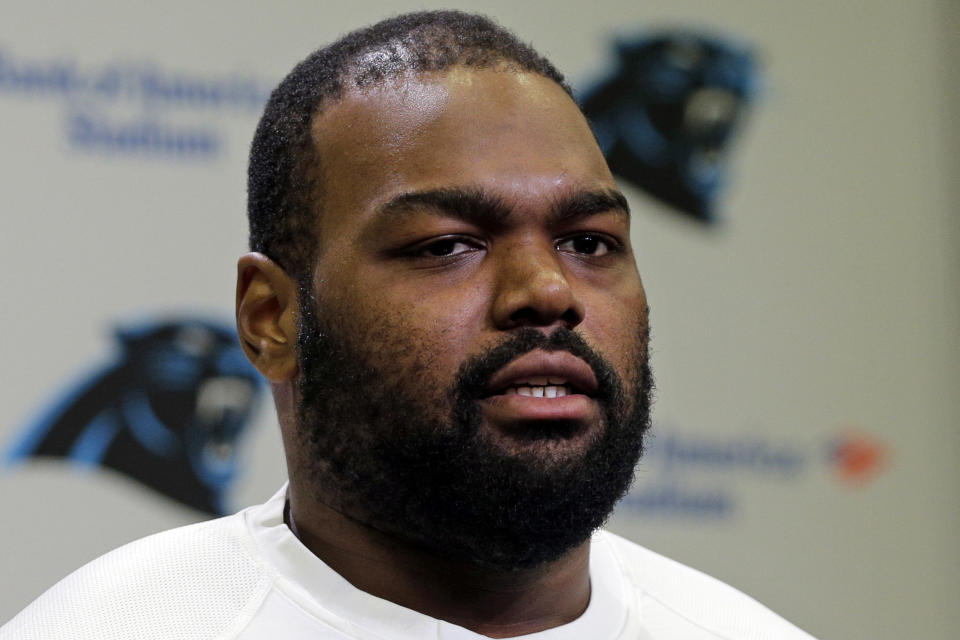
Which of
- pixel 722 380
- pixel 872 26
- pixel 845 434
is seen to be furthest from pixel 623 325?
pixel 872 26

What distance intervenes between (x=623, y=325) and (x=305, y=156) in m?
0.36

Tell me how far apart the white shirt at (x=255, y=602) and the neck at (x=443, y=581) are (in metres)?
0.02

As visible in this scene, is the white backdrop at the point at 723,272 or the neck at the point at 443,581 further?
the white backdrop at the point at 723,272

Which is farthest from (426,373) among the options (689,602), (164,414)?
(164,414)

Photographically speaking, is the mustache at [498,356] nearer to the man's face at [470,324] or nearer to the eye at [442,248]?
the man's face at [470,324]

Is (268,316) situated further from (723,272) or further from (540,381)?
(723,272)

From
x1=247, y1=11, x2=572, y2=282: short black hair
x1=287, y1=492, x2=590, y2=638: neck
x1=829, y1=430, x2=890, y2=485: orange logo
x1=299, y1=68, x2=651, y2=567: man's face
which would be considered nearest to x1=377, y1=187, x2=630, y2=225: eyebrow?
x1=299, y1=68, x2=651, y2=567: man's face

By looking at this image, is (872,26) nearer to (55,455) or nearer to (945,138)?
(945,138)

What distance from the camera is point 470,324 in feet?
3.45

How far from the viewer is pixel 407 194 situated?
1.10 m

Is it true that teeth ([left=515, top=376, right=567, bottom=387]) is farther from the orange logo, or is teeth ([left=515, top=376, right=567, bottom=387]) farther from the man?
the orange logo

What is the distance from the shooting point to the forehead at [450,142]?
1.11 m

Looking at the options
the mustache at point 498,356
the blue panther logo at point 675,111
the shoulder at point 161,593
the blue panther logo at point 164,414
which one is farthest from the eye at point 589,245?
the blue panther logo at point 675,111

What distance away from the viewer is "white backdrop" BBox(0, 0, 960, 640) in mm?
1862
